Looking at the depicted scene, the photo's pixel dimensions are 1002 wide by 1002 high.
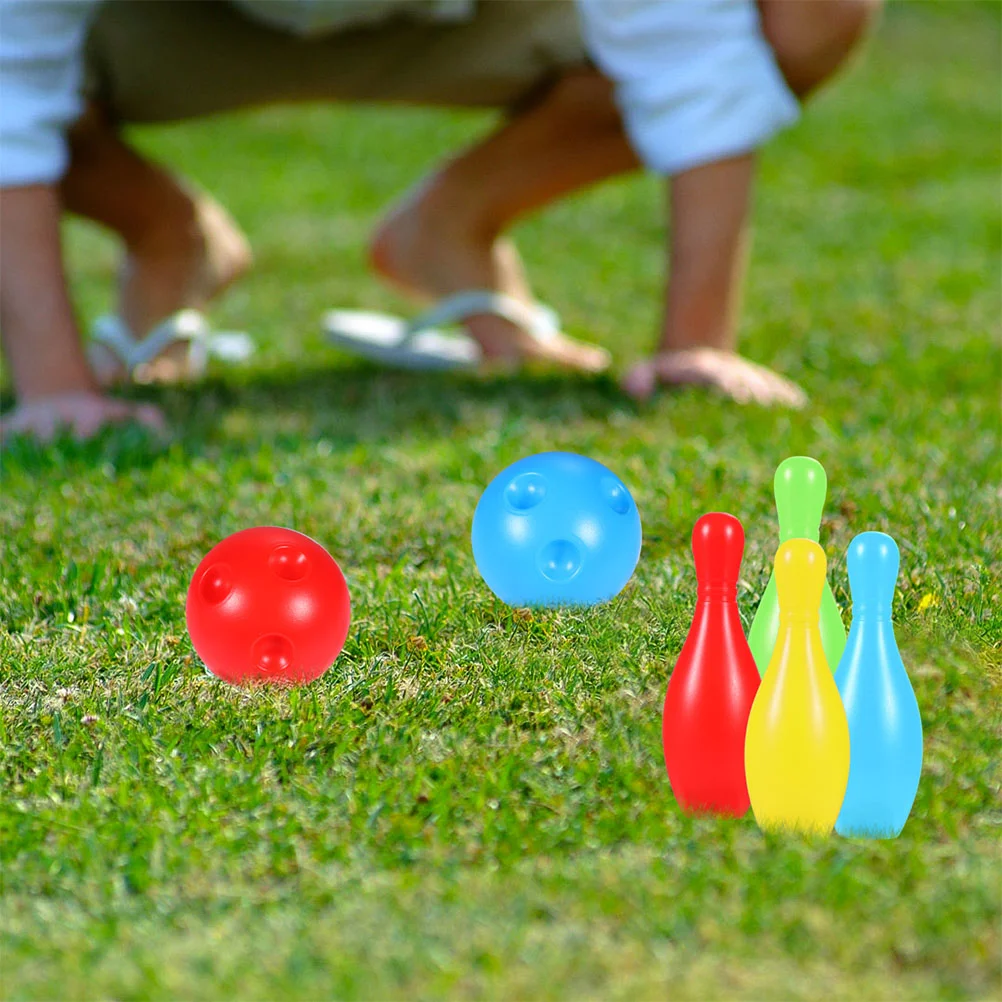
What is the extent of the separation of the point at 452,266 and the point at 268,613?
2.31 metres

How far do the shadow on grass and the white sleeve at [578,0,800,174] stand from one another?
24.7 inches

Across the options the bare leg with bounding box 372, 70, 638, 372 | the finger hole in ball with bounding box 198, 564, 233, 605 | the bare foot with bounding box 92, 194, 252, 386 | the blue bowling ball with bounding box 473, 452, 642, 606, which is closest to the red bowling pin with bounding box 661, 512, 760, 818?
the blue bowling ball with bounding box 473, 452, 642, 606

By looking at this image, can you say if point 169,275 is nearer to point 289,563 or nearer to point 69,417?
point 69,417

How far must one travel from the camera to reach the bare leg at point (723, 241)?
336 cm

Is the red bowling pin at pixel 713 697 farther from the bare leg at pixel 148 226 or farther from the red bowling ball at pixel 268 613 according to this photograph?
the bare leg at pixel 148 226

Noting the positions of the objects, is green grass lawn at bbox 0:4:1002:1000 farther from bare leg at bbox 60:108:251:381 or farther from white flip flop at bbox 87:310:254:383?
bare leg at bbox 60:108:251:381

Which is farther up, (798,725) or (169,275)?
(798,725)

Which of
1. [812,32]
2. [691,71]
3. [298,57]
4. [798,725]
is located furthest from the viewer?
[298,57]

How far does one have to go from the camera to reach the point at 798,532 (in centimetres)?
189

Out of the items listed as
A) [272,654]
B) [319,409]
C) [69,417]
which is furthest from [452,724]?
[319,409]

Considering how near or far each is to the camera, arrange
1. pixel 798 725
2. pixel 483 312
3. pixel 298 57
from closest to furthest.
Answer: pixel 798 725, pixel 298 57, pixel 483 312

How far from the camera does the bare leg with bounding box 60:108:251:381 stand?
12.7 ft

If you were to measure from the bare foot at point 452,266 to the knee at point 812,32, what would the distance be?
0.94 meters

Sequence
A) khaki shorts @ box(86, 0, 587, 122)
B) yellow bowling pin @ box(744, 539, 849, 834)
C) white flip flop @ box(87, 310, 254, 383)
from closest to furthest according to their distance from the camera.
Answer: yellow bowling pin @ box(744, 539, 849, 834) → khaki shorts @ box(86, 0, 587, 122) → white flip flop @ box(87, 310, 254, 383)
